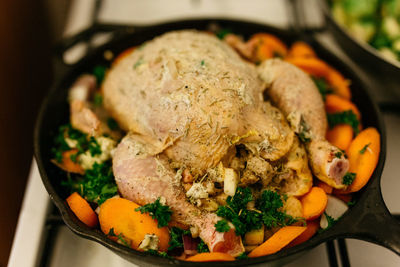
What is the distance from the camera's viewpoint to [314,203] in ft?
4.84

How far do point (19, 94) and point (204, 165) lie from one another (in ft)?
5.40

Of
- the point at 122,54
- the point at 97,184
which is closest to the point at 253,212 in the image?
the point at 97,184

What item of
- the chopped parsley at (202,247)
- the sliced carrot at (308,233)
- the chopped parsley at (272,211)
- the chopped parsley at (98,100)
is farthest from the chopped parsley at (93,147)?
the sliced carrot at (308,233)

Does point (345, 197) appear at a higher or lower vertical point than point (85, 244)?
higher

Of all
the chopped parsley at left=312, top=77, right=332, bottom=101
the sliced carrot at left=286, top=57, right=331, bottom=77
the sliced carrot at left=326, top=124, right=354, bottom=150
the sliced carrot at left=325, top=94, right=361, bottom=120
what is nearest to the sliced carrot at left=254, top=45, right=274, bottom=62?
the sliced carrot at left=286, top=57, right=331, bottom=77

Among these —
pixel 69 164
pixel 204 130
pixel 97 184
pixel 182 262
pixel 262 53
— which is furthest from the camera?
pixel 262 53

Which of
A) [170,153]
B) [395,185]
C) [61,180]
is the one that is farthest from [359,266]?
[61,180]

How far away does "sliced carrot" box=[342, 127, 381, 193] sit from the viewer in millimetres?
1496

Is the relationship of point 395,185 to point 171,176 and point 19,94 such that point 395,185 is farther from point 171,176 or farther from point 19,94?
point 19,94

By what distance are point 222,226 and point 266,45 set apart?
1.15 meters

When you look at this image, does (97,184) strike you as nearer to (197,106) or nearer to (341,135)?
(197,106)

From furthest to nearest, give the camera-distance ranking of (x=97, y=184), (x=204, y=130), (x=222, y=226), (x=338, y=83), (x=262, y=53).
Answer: (x=262, y=53) → (x=338, y=83) → (x=97, y=184) → (x=204, y=130) → (x=222, y=226)

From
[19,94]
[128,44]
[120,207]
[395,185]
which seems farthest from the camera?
[19,94]

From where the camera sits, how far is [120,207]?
4.66ft
